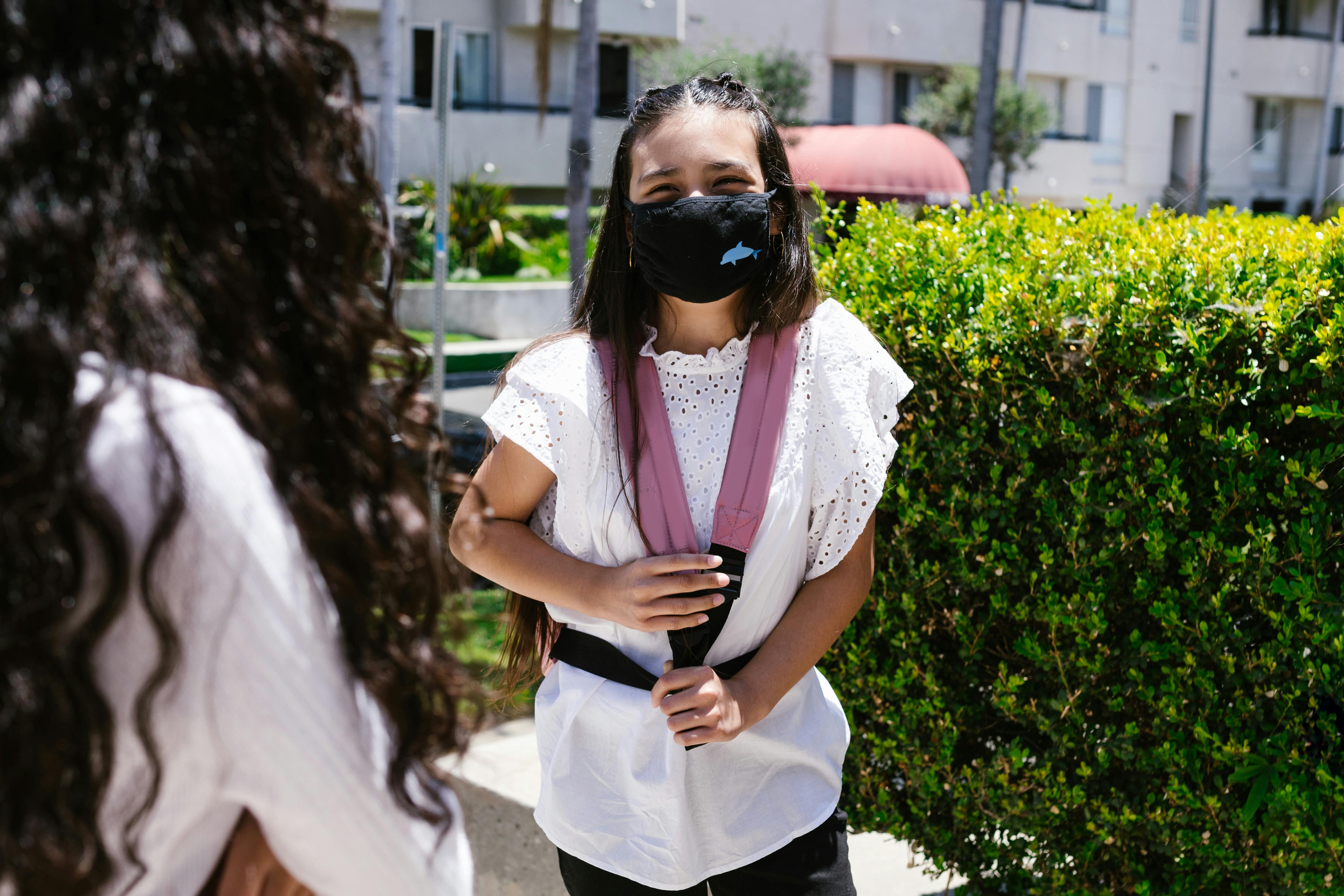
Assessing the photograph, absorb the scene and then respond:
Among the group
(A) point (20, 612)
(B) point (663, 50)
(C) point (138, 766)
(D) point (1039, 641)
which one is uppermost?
(B) point (663, 50)

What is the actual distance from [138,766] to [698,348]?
4.57 ft

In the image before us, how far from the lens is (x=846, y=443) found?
1.96 metres

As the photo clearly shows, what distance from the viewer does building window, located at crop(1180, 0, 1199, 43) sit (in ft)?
108

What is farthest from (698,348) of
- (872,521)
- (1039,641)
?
(1039,641)

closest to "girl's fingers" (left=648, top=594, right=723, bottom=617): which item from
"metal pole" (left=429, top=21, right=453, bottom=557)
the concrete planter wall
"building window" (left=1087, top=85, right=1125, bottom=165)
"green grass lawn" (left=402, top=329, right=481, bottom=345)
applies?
"metal pole" (left=429, top=21, right=453, bottom=557)

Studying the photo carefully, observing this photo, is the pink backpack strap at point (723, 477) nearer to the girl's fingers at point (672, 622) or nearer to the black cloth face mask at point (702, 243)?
the girl's fingers at point (672, 622)

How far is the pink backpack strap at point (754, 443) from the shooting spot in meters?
1.87

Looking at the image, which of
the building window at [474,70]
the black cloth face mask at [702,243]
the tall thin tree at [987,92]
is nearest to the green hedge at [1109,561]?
the black cloth face mask at [702,243]

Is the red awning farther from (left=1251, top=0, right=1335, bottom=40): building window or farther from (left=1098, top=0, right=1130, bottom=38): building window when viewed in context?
(left=1251, top=0, right=1335, bottom=40): building window

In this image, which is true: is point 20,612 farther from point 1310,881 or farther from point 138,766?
point 1310,881

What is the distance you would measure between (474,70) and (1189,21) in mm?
21210

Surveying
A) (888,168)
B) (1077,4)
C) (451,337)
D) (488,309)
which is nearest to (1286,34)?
(1077,4)

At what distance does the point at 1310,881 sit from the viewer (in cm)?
226

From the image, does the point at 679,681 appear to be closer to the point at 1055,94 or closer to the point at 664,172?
the point at 664,172
